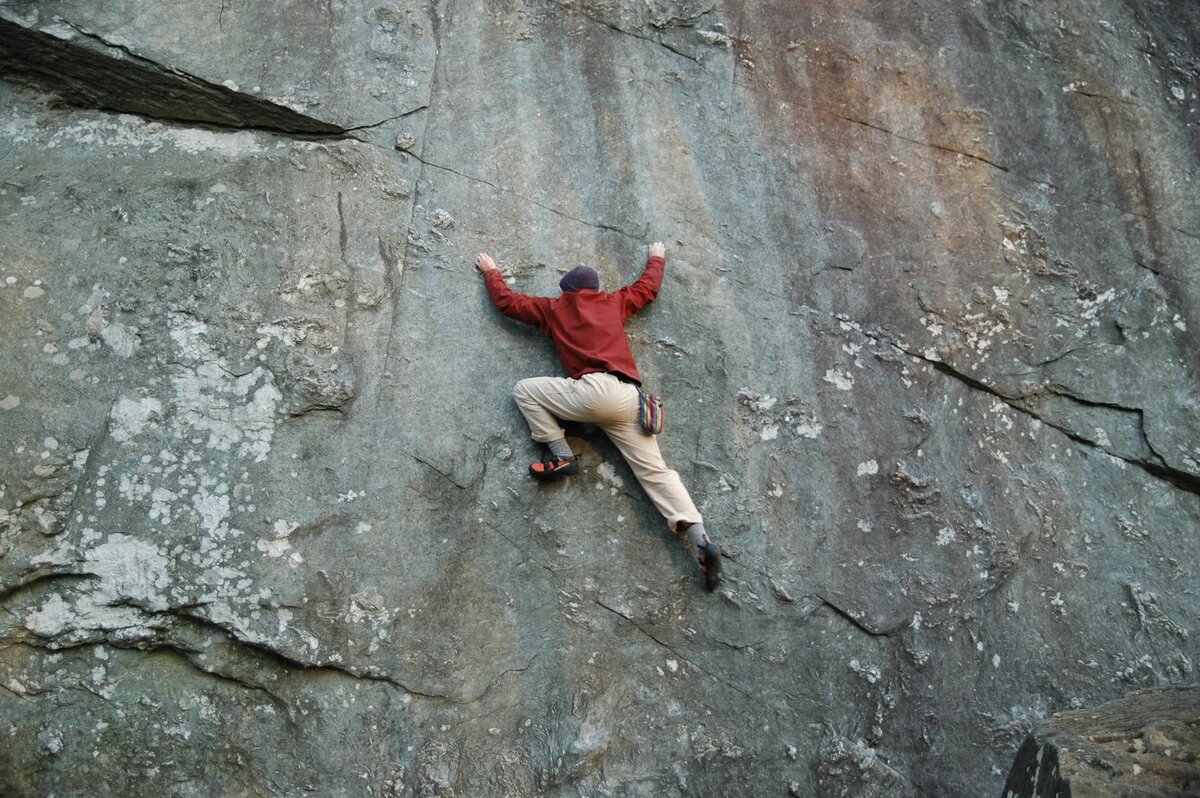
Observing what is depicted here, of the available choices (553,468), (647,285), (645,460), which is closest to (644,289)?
(647,285)

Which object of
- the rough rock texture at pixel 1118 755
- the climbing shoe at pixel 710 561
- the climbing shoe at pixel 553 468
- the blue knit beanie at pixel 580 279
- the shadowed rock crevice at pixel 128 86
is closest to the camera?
the rough rock texture at pixel 1118 755

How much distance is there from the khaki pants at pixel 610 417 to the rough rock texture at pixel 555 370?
0.22m

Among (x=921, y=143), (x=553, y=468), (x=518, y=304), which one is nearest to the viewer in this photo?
(x=553, y=468)

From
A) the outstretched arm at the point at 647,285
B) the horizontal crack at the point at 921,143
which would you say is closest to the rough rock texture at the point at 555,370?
the horizontal crack at the point at 921,143

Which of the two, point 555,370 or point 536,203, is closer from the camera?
point 555,370

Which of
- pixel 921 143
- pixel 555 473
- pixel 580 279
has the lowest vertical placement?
pixel 555 473

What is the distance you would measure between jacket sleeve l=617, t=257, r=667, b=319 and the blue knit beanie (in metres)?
0.21

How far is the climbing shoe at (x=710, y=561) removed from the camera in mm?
5910

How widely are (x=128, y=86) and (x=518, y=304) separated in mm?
2670

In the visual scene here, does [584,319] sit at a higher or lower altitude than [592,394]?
higher

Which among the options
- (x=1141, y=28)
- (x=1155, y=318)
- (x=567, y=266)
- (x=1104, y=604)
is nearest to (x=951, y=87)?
(x=1141, y=28)

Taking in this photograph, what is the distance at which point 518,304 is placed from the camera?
6.25 m

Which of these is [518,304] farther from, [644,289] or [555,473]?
[555,473]

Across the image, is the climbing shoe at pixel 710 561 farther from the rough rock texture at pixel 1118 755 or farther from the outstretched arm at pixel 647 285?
the rough rock texture at pixel 1118 755
